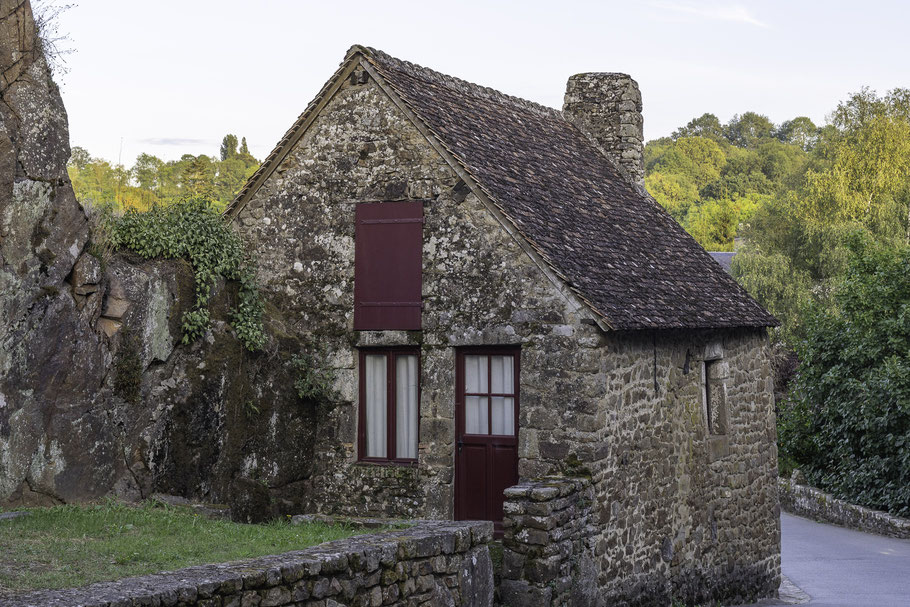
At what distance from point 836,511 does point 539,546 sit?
14.5 m

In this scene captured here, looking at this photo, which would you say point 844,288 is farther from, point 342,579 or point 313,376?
point 342,579

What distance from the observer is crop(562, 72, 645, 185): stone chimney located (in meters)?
18.0

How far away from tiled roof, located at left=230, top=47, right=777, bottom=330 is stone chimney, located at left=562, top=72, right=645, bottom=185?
451 millimetres

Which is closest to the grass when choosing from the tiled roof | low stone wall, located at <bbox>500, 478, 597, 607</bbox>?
low stone wall, located at <bbox>500, 478, 597, 607</bbox>

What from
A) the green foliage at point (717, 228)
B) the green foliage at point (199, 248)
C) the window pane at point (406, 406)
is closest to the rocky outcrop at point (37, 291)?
the green foliage at point (199, 248)

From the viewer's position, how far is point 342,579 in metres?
8.73

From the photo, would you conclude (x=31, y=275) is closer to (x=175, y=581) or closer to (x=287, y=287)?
(x=287, y=287)

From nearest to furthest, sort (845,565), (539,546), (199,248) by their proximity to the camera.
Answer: (539,546), (199,248), (845,565)

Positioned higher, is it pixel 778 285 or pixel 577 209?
pixel 778 285

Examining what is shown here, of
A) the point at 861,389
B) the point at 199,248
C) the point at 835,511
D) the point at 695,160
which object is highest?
the point at 695,160

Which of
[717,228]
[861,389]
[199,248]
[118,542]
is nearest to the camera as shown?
[118,542]

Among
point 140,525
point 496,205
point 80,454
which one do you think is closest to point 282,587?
point 140,525

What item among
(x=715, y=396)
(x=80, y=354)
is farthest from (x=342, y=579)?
(x=715, y=396)

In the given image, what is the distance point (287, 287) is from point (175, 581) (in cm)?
683
